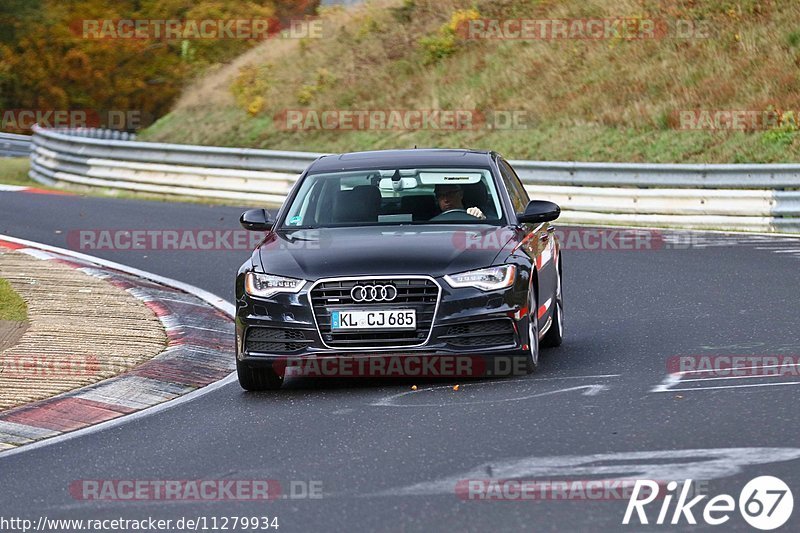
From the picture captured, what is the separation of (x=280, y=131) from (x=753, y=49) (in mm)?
11911

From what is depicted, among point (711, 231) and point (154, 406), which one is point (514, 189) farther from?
point (711, 231)

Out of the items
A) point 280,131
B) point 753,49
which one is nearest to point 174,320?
point 753,49

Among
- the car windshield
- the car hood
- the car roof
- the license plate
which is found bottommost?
the license plate

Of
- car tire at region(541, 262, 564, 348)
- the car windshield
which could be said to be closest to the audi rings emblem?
the car windshield

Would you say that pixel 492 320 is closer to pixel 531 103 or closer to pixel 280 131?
pixel 531 103

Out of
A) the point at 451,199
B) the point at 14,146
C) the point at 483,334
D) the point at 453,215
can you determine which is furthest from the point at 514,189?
the point at 14,146

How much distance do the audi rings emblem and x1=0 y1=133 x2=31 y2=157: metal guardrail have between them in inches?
1364

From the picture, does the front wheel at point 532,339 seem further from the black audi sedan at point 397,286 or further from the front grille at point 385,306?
the front grille at point 385,306

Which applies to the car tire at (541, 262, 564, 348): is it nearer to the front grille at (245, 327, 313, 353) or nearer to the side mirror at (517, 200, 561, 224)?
the side mirror at (517, 200, 561, 224)

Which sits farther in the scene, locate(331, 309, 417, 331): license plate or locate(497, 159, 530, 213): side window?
locate(497, 159, 530, 213): side window

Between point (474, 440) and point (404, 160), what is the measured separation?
12.2ft

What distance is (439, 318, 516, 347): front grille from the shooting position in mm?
9492

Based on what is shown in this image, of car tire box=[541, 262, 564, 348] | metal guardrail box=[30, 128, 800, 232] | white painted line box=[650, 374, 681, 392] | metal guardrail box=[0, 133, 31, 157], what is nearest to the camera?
white painted line box=[650, 374, 681, 392]

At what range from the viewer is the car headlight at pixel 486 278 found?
31.1ft
